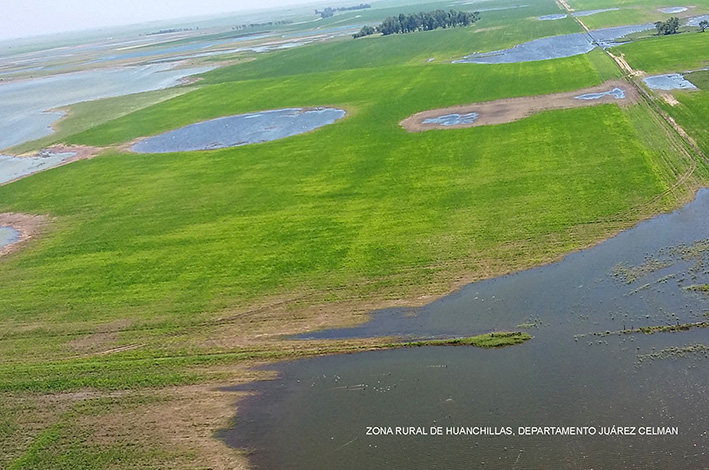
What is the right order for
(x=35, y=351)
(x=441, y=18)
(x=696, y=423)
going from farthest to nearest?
(x=441, y=18) < (x=35, y=351) < (x=696, y=423)

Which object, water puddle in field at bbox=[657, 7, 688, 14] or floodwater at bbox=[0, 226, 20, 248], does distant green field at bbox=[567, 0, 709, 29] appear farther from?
floodwater at bbox=[0, 226, 20, 248]

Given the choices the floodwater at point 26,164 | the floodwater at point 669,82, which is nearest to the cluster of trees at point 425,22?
the floodwater at point 669,82

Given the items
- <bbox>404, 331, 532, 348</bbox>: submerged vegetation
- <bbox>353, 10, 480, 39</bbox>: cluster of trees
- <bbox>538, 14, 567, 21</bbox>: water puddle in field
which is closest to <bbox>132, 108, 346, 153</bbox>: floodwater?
<bbox>404, 331, 532, 348</bbox>: submerged vegetation

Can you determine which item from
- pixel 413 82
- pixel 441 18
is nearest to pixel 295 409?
pixel 413 82

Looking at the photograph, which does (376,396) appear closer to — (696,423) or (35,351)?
(696,423)

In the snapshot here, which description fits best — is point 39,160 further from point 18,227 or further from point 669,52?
point 669,52
